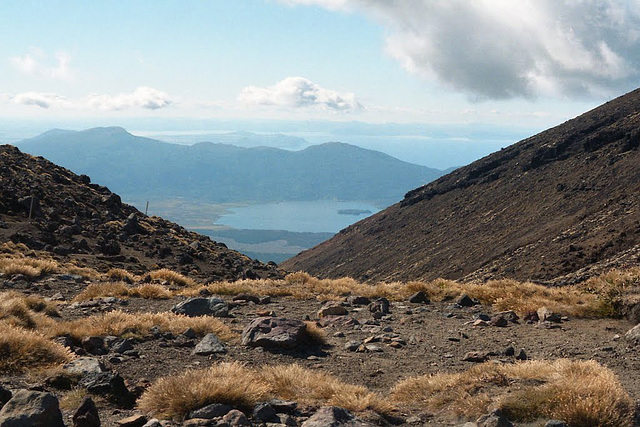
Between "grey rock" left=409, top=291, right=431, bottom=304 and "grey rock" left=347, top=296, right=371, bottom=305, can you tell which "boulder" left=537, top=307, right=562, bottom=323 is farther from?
"grey rock" left=347, top=296, right=371, bottom=305

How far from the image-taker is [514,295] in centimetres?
1355

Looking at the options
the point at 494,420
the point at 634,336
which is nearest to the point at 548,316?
the point at 634,336

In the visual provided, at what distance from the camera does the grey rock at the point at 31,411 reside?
16.5 ft

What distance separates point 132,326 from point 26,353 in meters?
2.49

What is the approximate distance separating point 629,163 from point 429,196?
44.2m

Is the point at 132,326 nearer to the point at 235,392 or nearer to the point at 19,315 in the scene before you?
the point at 19,315

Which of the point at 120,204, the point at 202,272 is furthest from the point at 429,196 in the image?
the point at 202,272

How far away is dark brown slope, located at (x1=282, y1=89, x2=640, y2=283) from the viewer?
52.1m

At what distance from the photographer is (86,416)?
5316mm

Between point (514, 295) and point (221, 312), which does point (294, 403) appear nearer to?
point (221, 312)

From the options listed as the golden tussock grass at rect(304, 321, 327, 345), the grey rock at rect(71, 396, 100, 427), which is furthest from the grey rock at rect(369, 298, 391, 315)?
the grey rock at rect(71, 396, 100, 427)

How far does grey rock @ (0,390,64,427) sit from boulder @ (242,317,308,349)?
168 inches

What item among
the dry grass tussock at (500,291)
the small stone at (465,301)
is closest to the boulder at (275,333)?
the dry grass tussock at (500,291)

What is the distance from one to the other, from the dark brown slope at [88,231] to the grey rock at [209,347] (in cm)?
1648
